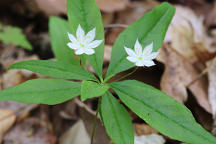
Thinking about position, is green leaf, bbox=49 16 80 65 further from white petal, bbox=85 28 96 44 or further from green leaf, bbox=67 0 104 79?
white petal, bbox=85 28 96 44

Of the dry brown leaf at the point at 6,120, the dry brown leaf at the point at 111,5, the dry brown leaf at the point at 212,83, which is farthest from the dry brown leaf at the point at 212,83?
the dry brown leaf at the point at 6,120

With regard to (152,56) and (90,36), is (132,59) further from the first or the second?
(90,36)

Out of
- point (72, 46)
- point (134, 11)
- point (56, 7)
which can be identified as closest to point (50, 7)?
point (56, 7)

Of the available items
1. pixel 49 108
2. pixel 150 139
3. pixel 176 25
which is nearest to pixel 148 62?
pixel 150 139

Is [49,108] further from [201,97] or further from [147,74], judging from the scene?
[201,97]

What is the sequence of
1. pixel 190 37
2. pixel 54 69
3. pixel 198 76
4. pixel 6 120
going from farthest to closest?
1. pixel 190 37
2. pixel 198 76
3. pixel 6 120
4. pixel 54 69

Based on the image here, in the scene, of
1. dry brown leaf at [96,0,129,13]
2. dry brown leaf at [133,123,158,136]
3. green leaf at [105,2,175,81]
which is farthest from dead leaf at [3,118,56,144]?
dry brown leaf at [96,0,129,13]
